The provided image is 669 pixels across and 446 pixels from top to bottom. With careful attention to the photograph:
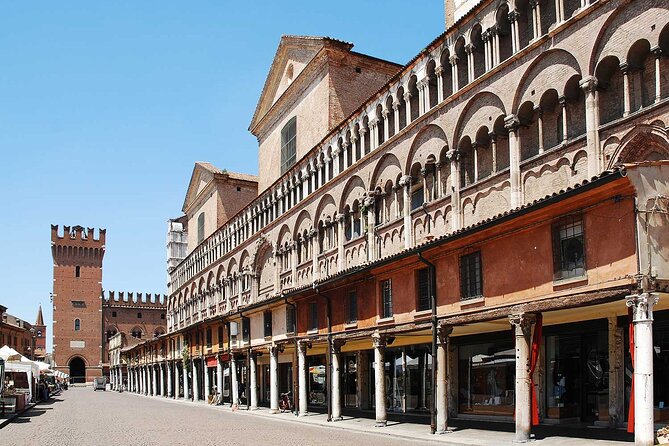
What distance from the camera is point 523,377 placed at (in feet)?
55.8

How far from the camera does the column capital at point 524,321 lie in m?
17.1

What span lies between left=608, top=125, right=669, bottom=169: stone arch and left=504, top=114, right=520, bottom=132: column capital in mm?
3530

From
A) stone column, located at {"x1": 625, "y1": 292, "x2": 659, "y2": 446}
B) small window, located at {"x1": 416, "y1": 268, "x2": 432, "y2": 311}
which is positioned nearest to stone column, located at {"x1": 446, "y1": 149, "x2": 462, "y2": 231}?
small window, located at {"x1": 416, "y1": 268, "x2": 432, "y2": 311}

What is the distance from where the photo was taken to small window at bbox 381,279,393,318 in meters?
24.4

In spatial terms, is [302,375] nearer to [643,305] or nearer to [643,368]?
[643,368]

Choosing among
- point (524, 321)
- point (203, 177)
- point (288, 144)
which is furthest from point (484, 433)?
point (203, 177)

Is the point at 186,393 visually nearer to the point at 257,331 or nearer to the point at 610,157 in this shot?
the point at 257,331

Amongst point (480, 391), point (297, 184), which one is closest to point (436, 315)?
point (480, 391)

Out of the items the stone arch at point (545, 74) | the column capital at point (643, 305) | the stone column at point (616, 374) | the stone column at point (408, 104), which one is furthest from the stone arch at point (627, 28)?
the stone column at point (408, 104)

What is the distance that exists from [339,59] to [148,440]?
20866 millimetres

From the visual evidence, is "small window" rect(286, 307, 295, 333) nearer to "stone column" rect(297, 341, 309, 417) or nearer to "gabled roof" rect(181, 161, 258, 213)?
"stone column" rect(297, 341, 309, 417)

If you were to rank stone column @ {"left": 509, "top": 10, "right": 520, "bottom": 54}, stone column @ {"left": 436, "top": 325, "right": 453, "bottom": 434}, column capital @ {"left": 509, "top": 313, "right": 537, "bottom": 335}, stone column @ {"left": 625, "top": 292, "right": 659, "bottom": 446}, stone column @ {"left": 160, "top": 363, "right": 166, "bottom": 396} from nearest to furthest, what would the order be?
1. stone column @ {"left": 625, "top": 292, "right": 659, "bottom": 446}
2. column capital @ {"left": 509, "top": 313, "right": 537, "bottom": 335}
3. stone column @ {"left": 509, "top": 10, "right": 520, "bottom": 54}
4. stone column @ {"left": 436, "top": 325, "right": 453, "bottom": 434}
5. stone column @ {"left": 160, "top": 363, "right": 166, "bottom": 396}

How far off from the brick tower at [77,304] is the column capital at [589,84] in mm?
98994

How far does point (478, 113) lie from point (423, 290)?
556 centimetres
